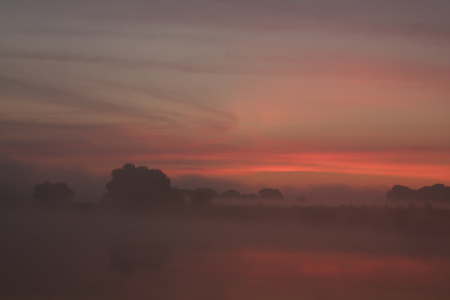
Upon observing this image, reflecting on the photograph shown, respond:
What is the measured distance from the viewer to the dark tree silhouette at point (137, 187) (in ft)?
171

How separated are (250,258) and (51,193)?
4715cm

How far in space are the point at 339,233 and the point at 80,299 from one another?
2056 centimetres

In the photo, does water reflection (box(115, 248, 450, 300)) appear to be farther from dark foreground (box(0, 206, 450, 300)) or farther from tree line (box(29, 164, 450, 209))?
tree line (box(29, 164, 450, 209))

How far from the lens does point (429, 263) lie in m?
18.8

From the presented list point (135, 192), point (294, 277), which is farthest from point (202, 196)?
point (294, 277)

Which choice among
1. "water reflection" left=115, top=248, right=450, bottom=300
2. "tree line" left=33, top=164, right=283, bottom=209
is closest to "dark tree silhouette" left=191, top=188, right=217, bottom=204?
"tree line" left=33, top=164, right=283, bottom=209

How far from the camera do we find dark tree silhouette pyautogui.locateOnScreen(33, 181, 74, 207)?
58.3 meters

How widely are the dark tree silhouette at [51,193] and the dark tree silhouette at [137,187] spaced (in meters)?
6.78

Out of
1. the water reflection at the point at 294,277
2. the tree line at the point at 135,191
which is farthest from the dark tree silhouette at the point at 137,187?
the water reflection at the point at 294,277

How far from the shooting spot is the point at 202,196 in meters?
47.1

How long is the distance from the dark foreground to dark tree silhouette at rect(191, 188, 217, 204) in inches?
285

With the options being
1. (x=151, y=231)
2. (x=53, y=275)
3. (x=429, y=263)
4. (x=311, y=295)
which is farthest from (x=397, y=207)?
(x=53, y=275)

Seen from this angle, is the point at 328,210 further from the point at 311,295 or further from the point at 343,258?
the point at 311,295

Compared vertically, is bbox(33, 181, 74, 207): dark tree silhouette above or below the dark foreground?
above
